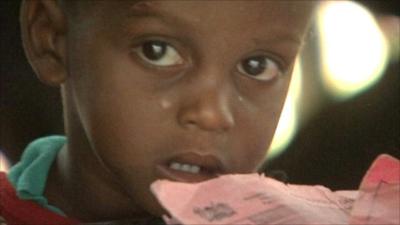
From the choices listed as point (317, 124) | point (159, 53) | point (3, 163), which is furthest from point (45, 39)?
point (317, 124)

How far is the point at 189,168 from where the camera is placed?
65 centimetres

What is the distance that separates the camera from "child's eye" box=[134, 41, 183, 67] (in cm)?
66

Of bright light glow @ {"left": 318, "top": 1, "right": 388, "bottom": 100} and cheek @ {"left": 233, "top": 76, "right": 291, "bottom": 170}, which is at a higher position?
bright light glow @ {"left": 318, "top": 1, "right": 388, "bottom": 100}

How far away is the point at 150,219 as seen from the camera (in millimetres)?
663

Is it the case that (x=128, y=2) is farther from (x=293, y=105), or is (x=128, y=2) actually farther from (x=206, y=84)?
(x=293, y=105)

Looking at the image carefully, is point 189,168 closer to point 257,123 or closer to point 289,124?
point 257,123

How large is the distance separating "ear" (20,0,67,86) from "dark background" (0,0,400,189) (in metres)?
0.17

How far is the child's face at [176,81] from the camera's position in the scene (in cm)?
63

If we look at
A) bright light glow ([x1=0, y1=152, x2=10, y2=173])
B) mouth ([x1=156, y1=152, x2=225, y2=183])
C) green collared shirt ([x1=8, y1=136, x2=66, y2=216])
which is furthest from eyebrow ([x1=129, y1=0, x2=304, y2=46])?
bright light glow ([x1=0, y1=152, x2=10, y2=173])

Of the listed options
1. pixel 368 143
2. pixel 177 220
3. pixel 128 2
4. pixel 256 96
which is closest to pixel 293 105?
pixel 368 143

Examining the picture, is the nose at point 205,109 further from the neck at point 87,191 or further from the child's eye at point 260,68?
the neck at point 87,191

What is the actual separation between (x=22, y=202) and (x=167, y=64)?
232mm

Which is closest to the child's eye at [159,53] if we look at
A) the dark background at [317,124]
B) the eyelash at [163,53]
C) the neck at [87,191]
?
the eyelash at [163,53]

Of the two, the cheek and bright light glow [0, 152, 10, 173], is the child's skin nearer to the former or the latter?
the cheek
